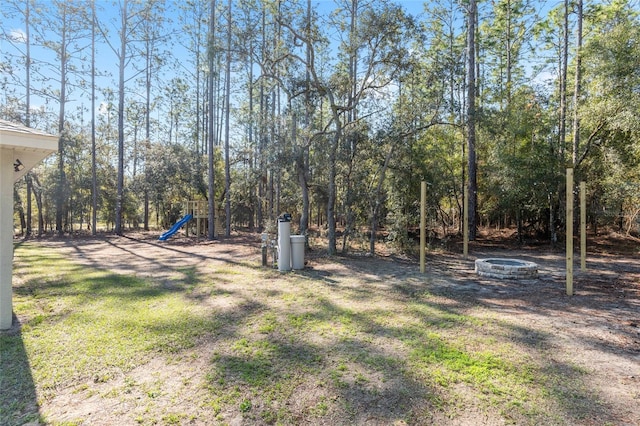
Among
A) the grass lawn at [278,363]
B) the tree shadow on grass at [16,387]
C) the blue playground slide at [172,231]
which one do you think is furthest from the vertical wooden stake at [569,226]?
the blue playground slide at [172,231]

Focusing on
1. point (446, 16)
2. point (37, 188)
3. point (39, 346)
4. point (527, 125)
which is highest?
point (446, 16)

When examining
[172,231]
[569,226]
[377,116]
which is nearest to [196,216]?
[172,231]

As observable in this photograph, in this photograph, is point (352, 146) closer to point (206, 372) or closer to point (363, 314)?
point (363, 314)

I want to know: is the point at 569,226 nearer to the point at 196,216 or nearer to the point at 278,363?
the point at 278,363

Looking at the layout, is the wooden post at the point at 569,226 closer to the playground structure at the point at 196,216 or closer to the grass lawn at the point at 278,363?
the grass lawn at the point at 278,363

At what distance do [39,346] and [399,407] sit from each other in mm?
3522

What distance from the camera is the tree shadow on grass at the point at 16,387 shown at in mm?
2207

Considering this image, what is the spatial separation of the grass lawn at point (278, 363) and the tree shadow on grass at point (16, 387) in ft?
0.04

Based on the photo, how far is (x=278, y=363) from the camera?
294cm

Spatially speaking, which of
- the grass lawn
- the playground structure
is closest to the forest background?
the playground structure

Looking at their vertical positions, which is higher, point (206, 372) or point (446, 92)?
point (446, 92)

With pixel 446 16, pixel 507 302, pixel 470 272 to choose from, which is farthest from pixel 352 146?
pixel 446 16

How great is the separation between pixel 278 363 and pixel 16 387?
202 cm

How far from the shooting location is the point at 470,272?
23.8 ft
